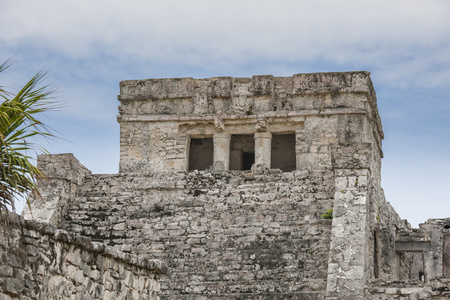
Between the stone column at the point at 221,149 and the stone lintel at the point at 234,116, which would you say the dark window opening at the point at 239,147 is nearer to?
the stone column at the point at 221,149

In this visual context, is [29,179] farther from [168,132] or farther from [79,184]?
[168,132]

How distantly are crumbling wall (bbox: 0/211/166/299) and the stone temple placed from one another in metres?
0.01

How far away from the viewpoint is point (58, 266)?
6.69 meters

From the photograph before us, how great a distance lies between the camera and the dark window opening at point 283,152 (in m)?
20.7

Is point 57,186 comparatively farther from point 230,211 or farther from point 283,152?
point 283,152

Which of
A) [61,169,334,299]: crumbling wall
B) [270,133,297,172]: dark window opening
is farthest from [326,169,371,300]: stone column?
[270,133,297,172]: dark window opening

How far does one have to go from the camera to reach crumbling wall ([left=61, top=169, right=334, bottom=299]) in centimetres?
1254

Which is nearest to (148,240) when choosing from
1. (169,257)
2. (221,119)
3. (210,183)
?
(169,257)

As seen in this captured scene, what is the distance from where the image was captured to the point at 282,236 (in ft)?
43.8

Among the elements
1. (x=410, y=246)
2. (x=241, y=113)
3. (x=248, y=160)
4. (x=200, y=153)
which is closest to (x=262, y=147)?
(x=241, y=113)

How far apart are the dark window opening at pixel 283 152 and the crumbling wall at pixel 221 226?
5.04 m

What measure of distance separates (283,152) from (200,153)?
7.07 feet

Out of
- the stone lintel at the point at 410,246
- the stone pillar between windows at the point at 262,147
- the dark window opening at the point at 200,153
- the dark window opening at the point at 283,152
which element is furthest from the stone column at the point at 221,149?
the stone lintel at the point at 410,246

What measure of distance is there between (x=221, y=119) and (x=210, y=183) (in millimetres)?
4233
